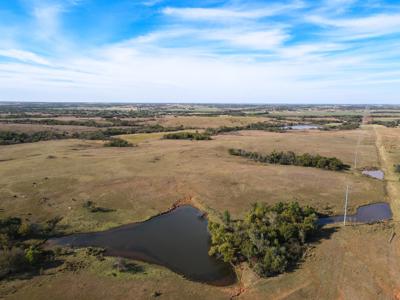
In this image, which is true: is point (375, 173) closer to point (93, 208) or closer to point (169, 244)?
point (169, 244)

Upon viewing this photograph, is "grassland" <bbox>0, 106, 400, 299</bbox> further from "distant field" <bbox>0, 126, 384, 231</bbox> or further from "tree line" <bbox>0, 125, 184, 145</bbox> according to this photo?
"tree line" <bbox>0, 125, 184, 145</bbox>

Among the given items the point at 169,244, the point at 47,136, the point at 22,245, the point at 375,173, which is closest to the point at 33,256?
the point at 22,245

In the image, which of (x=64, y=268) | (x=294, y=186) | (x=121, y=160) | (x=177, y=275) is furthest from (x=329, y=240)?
(x=121, y=160)

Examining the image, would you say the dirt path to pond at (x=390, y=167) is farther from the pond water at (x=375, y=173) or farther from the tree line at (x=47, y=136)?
the tree line at (x=47, y=136)

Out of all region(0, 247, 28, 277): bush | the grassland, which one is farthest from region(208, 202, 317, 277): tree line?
region(0, 247, 28, 277): bush

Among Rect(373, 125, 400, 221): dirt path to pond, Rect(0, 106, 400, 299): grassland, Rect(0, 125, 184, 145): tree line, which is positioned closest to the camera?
Rect(0, 106, 400, 299): grassland

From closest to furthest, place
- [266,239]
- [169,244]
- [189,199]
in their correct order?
[266,239] < [169,244] < [189,199]

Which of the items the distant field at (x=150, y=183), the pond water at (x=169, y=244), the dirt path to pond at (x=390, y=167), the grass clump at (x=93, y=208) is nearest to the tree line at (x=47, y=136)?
the distant field at (x=150, y=183)
